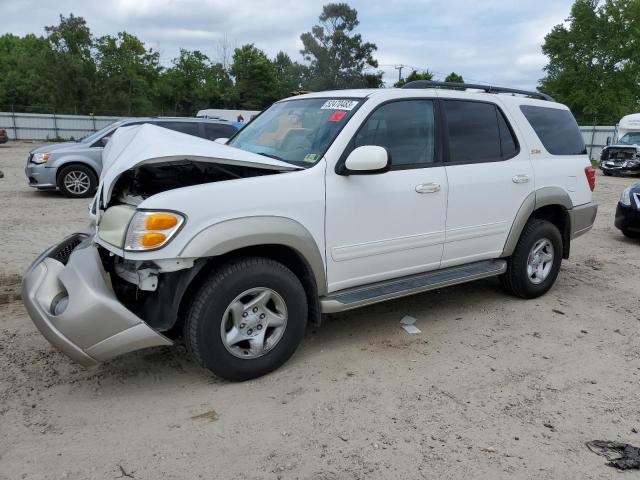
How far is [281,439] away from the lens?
2.91m

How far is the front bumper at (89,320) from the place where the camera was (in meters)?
2.97

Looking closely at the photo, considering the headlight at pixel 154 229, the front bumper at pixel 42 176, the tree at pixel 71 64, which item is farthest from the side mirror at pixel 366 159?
the tree at pixel 71 64

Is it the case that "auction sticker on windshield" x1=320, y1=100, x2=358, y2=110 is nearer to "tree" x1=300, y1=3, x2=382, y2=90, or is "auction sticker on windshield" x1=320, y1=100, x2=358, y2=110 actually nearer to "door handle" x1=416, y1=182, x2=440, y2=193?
"door handle" x1=416, y1=182, x2=440, y2=193

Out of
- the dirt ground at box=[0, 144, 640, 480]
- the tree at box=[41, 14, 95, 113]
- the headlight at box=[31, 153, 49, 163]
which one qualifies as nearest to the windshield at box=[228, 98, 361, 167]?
the dirt ground at box=[0, 144, 640, 480]

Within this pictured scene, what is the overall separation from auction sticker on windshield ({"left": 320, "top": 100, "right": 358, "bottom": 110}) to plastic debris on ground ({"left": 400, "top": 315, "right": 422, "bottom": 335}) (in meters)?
1.89

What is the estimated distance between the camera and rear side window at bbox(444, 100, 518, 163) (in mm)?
4414

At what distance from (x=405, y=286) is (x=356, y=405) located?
1131mm

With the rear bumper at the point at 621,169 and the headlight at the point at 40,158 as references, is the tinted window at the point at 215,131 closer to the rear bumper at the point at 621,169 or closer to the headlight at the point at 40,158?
the headlight at the point at 40,158

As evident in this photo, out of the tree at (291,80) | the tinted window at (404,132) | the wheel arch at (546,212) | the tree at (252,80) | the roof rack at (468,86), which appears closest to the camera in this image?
the tinted window at (404,132)

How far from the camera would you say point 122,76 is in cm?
4400

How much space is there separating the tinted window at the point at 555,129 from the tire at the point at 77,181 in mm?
8919

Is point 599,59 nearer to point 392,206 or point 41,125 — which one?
point 41,125

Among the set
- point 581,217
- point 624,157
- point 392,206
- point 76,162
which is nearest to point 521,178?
point 581,217

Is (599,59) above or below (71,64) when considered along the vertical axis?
above
